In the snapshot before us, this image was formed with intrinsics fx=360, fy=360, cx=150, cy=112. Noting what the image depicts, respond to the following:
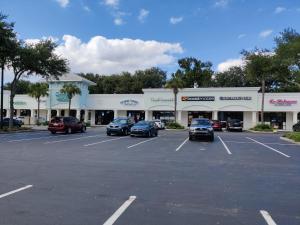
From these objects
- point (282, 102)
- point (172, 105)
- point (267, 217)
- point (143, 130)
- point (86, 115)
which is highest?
point (282, 102)

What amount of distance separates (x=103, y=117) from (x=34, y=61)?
26.4 metres

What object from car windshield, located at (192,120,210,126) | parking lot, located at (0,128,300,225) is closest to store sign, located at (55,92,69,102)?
car windshield, located at (192,120,210,126)

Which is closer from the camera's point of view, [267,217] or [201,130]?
[267,217]

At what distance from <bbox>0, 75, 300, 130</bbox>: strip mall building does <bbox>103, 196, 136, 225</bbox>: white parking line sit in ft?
150

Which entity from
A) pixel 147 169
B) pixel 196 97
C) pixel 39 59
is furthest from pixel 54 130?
pixel 196 97

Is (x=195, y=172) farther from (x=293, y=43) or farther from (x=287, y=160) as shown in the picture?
(x=293, y=43)

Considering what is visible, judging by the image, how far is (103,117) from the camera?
201 feet

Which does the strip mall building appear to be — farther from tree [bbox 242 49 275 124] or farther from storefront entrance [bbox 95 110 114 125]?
tree [bbox 242 49 275 124]

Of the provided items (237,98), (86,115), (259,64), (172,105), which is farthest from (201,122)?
(86,115)

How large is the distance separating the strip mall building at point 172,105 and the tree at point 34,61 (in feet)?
61.5

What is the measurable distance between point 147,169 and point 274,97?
41828 mm

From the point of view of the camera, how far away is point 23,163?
12867 millimetres

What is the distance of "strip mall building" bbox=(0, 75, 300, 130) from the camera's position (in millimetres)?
50781

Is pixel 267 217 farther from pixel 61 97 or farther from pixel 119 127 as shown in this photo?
pixel 61 97
